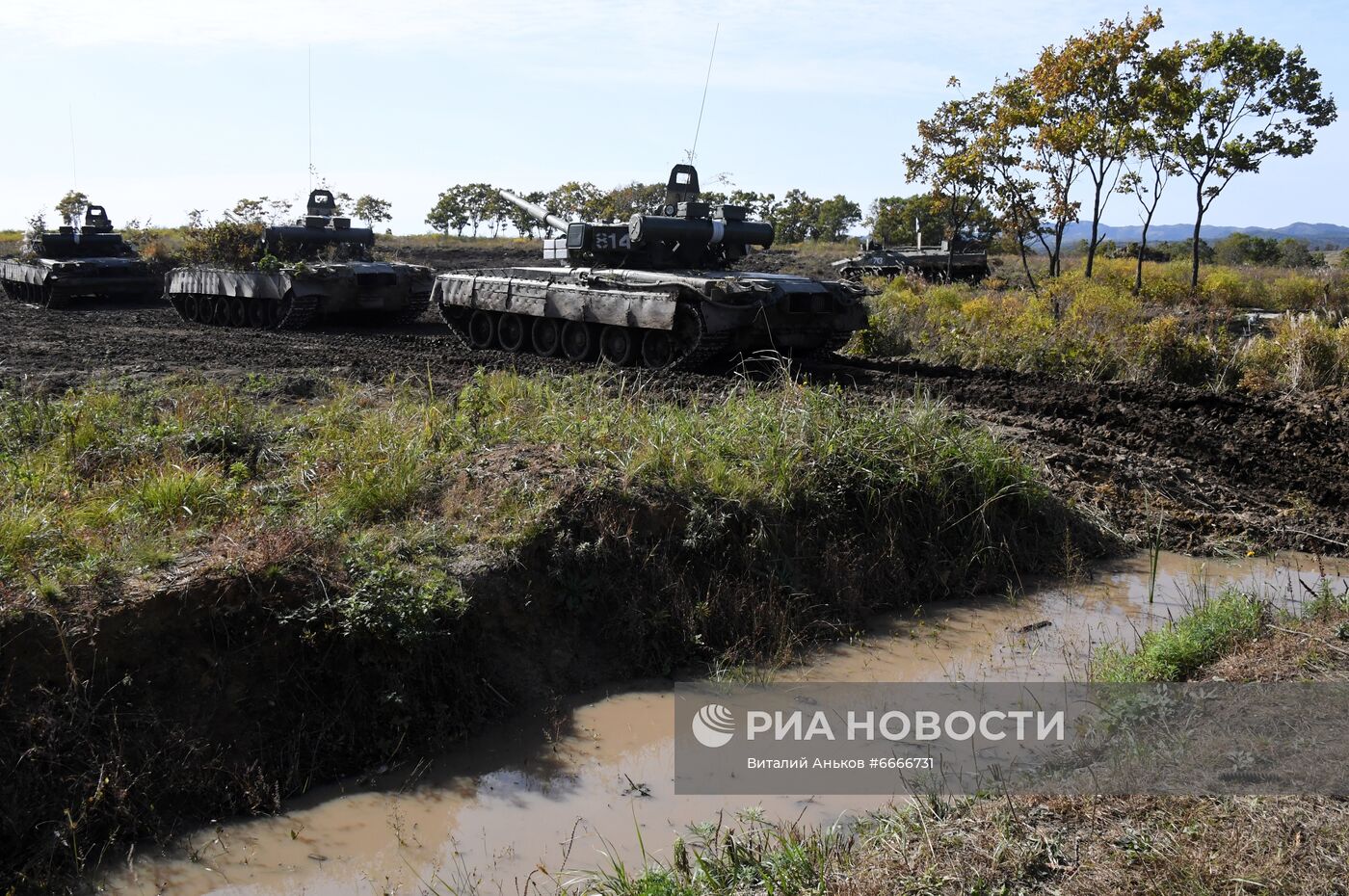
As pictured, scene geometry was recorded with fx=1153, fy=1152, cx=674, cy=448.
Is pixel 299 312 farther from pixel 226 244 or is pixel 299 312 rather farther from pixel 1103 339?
pixel 1103 339

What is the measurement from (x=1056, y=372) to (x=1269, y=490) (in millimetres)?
4789

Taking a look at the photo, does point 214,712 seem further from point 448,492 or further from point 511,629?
point 448,492

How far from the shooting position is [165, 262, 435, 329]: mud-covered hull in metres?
18.5

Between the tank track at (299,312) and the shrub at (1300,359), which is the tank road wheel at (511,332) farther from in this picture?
the shrub at (1300,359)

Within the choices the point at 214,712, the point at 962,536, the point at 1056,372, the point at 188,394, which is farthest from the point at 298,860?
the point at 1056,372

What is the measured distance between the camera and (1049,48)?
71.7 ft

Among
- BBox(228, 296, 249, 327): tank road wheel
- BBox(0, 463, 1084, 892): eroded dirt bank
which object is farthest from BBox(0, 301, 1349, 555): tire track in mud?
BBox(228, 296, 249, 327): tank road wheel

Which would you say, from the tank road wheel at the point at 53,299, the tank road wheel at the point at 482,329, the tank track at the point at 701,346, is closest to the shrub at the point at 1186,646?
the tank track at the point at 701,346

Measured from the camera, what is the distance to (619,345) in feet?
46.9

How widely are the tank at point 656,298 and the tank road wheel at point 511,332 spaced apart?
0.05 feet

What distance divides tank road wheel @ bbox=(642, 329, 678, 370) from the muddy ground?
563 millimetres

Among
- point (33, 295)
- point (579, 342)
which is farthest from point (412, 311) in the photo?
point (33, 295)

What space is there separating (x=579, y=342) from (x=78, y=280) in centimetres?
1437

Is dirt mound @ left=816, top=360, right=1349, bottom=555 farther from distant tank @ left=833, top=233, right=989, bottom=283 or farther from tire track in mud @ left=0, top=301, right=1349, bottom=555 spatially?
distant tank @ left=833, top=233, right=989, bottom=283
